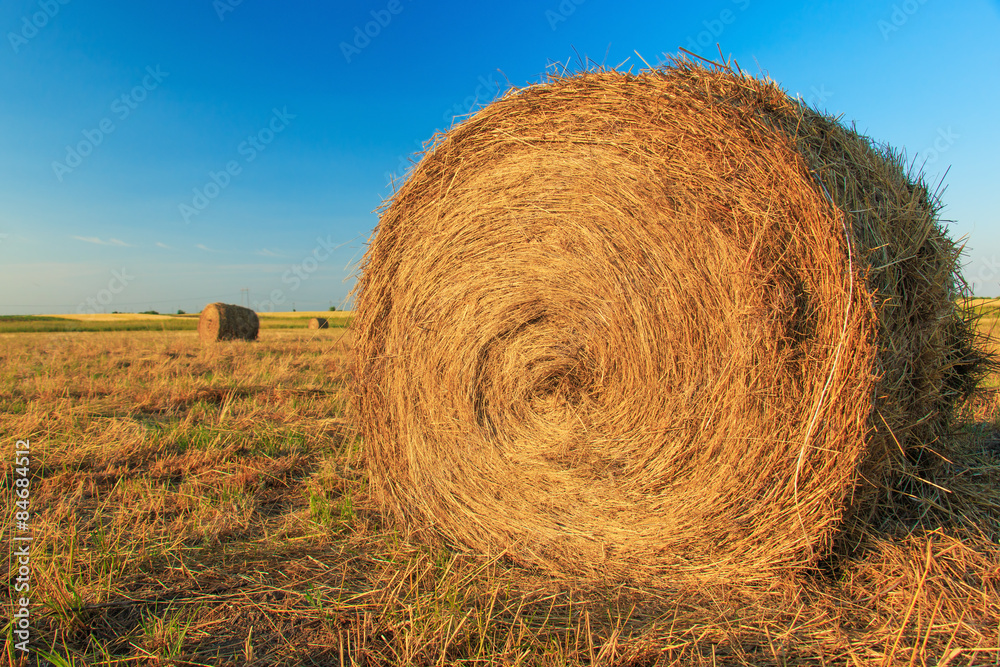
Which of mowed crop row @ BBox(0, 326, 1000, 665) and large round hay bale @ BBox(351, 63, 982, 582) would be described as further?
large round hay bale @ BBox(351, 63, 982, 582)

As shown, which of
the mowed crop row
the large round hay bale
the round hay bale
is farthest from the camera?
the round hay bale

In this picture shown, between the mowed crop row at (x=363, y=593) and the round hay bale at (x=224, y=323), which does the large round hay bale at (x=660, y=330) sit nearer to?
the mowed crop row at (x=363, y=593)

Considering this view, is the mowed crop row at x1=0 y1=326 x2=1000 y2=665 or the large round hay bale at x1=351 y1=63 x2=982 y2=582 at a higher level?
the large round hay bale at x1=351 y1=63 x2=982 y2=582

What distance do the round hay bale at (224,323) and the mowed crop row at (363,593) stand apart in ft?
39.1

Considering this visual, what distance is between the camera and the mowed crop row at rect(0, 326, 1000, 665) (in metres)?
2.05

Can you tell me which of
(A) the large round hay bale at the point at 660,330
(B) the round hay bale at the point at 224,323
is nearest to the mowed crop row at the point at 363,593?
(A) the large round hay bale at the point at 660,330

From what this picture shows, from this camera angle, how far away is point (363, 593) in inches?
93.3

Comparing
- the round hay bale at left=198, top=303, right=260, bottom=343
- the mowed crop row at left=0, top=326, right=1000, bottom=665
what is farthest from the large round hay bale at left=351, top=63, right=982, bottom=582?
the round hay bale at left=198, top=303, right=260, bottom=343

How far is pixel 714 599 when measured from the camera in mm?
2438

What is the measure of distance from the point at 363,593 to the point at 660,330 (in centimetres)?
179

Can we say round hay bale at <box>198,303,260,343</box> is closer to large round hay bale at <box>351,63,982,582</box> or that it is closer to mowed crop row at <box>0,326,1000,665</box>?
mowed crop row at <box>0,326,1000,665</box>

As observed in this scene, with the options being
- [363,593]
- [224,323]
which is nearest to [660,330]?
[363,593]

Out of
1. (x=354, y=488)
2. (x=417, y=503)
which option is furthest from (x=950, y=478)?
(x=354, y=488)

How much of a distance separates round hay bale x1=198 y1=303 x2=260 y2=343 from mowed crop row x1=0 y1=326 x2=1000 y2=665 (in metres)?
11.9
